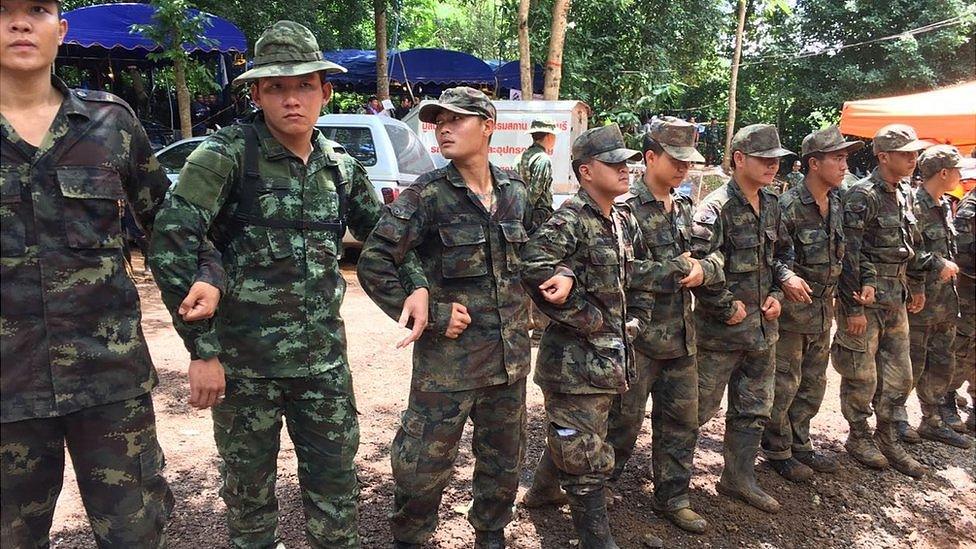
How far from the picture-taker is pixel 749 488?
3840 millimetres

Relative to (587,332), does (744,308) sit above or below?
below

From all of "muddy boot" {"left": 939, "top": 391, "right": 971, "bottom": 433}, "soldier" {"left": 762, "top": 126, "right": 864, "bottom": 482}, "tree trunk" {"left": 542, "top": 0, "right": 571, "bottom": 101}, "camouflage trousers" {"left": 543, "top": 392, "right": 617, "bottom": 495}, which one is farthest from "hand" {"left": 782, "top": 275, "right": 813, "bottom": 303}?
"tree trunk" {"left": 542, "top": 0, "right": 571, "bottom": 101}

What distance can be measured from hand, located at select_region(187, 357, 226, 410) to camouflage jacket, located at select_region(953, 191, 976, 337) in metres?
5.67

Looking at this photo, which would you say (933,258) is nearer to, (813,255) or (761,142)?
(813,255)

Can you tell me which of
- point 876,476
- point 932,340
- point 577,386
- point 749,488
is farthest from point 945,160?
point 577,386

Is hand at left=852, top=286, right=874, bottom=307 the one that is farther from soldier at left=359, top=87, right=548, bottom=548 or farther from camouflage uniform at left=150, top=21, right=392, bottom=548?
camouflage uniform at left=150, top=21, right=392, bottom=548

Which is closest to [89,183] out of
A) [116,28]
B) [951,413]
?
[951,413]

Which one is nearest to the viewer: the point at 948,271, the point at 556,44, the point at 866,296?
the point at 866,296

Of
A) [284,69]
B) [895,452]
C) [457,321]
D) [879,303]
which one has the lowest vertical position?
[895,452]

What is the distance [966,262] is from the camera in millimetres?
5496

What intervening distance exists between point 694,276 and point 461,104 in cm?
144

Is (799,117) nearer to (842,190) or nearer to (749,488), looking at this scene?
(842,190)

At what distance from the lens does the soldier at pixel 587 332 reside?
2.97 meters

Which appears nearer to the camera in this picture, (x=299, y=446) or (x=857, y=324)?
(x=299, y=446)
